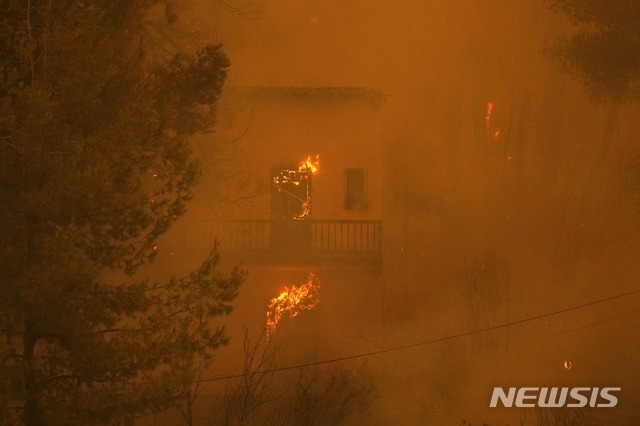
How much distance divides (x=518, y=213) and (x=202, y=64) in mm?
14774

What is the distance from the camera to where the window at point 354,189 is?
1747 centimetres

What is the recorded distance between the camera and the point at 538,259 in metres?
21.2

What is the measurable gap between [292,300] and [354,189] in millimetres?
3057

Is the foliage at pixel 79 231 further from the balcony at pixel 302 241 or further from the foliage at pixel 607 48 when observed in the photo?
the foliage at pixel 607 48

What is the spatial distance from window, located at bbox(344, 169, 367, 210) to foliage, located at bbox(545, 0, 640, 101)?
530cm

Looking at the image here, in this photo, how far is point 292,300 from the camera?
17312 mm

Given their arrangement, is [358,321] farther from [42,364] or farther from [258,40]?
[42,364]

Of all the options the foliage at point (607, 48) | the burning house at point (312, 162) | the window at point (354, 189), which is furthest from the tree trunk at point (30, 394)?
the foliage at point (607, 48)

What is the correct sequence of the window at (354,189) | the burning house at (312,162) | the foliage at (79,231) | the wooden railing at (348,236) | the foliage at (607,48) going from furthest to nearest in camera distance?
the window at (354,189), the burning house at (312,162), the wooden railing at (348,236), the foliage at (607,48), the foliage at (79,231)

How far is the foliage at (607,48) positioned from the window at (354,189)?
5.30 m

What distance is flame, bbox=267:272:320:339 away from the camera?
1719cm

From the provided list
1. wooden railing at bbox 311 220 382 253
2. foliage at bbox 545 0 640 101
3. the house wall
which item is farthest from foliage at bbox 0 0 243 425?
foliage at bbox 545 0 640 101

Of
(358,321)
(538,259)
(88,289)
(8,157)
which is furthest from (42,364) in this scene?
(538,259)

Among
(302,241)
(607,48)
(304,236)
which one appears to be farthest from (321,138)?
(607,48)
